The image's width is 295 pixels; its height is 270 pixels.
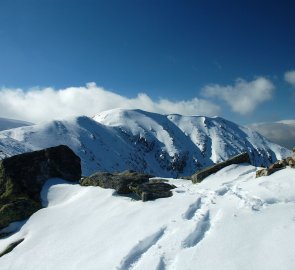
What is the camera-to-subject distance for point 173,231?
1639 cm

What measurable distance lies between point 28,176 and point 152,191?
399 inches

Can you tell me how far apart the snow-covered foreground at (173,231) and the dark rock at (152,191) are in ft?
1.62

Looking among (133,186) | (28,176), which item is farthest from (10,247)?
(28,176)

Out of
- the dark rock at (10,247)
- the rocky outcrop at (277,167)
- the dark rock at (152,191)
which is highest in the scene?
the rocky outcrop at (277,167)

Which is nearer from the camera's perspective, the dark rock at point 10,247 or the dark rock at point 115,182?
the dark rock at point 10,247

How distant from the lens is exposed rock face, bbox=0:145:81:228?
23625 mm

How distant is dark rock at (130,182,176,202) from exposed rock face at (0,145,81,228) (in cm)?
670

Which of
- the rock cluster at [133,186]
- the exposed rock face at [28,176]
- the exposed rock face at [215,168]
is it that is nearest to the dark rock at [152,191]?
the rock cluster at [133,186]

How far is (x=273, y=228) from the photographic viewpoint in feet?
49.6

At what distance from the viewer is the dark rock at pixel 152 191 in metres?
20.9

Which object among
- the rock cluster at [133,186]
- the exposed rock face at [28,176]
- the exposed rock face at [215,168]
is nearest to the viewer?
the rock cluster at [133,186]

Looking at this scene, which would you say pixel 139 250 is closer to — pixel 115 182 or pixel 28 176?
pixel 115 182

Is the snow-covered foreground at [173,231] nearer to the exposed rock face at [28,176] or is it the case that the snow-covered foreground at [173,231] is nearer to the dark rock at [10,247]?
the dark rock at [10,247]

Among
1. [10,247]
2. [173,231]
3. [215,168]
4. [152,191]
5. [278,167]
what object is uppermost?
[215,168]
